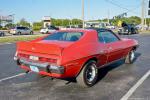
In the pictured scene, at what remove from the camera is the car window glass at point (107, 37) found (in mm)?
6988

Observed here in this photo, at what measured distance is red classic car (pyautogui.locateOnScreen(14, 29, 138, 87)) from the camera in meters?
5.49

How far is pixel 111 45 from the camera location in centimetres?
725

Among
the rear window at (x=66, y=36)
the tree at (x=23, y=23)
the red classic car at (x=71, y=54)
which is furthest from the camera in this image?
the tree at (x=23, y=23)

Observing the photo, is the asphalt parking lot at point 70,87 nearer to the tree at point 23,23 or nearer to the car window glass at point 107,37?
the car window glass at point 107,37

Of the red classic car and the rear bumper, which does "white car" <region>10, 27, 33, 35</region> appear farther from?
the rear bumper

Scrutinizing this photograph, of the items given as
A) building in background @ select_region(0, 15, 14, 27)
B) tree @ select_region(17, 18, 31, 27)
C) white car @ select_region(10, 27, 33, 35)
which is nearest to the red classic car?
white car @ select_region(10, 27, 33, 35)

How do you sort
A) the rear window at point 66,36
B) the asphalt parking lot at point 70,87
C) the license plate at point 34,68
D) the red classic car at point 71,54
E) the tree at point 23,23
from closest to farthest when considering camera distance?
1. the asphalt parking lot at point 70,87
2. the red classic car at point 71,54
3. the license plate at point 34,68
4. the rear window at point 66,36
5. the tree at point 23,23

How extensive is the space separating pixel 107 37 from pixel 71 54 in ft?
6.91

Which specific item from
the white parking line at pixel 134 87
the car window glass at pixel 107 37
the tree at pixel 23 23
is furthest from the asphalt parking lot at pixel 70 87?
the tree at pixel 23 23

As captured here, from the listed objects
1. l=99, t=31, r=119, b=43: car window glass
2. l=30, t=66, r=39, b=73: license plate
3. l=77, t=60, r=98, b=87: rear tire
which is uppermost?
l=99, t=31, r=119, b=43: car window glass

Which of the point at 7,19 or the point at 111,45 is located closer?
the point at 111,45

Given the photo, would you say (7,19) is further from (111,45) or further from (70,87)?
(70,87)

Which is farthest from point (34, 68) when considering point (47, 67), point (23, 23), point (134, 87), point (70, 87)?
point (23, 23)

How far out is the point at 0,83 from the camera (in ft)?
20.9
